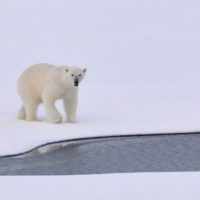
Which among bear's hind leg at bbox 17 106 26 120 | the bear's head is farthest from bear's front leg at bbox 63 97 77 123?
bear's hind leg at bbox 17 106 26 120

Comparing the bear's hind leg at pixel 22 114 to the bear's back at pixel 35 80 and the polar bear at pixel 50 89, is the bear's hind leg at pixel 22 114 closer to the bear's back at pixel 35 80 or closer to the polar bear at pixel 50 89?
the polar bear at pixel 50 89

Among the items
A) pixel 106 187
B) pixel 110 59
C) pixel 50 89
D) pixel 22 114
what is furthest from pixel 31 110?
pixel 110 59

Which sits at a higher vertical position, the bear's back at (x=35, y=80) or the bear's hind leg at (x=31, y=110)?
the bear's back at (x=35, y=80)

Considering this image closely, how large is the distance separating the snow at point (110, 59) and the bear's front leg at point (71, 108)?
0.31 ft

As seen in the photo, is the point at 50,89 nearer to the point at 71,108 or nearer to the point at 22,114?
the point at 71,108

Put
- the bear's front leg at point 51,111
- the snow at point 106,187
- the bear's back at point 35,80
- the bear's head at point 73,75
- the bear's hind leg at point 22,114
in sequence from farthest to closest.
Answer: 1. the bear's hind leg at point 22,114
2. the bear's back at point 35,80
3. the bear's front leg at point 51,111
4. the bear's head at point 73,75
5. the snow at point 106,187

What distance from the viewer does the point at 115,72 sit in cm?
1145

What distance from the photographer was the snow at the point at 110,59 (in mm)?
A: 6789

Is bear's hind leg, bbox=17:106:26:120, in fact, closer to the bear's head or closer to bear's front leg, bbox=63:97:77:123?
bear's front leg, bbox=63:97:77:123

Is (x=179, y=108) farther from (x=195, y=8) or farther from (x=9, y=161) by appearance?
(x=195, y=8)

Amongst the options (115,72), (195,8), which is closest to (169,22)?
(195,8)

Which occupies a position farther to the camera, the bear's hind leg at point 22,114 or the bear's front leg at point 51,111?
the bear's hind leg at point 22,114

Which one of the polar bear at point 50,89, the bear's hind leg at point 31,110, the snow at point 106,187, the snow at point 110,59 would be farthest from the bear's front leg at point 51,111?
the snow at point 106,187

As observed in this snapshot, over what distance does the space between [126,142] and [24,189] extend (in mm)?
2112
